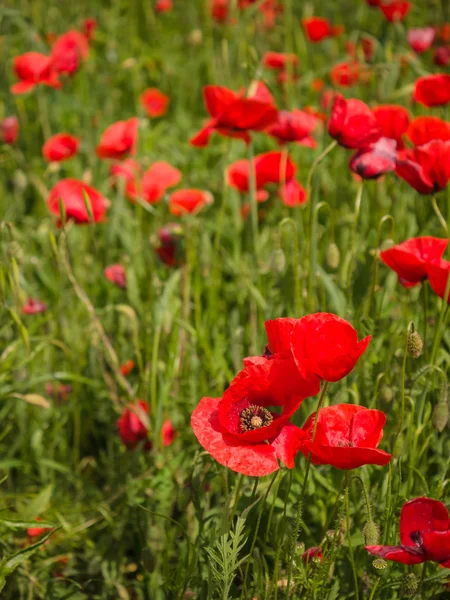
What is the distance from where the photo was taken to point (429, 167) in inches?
56.9

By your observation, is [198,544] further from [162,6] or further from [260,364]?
[162,6]

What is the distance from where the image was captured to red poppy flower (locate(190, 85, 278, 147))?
5.67ft

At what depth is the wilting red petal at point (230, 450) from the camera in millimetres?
1001

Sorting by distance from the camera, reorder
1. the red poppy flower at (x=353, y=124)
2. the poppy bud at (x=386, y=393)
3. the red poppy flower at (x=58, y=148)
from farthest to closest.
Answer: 1. the red poppy flower at (x=58, y=148)
2. the red poppy flower at (x=353, y=124)
3. the poppy bud at (x=386, y=393)

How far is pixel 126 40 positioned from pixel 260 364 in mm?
3806

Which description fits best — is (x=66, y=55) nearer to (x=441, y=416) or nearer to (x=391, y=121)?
(x=391, y=121)

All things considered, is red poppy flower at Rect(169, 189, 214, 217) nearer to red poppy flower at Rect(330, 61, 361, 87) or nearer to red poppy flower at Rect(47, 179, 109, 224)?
red poppy flower at Rect(47, 179, 109, 224)

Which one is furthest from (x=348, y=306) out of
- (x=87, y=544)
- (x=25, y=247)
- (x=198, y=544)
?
(x=25, y=247)

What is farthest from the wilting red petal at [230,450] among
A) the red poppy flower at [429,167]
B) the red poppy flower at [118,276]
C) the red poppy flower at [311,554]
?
the red poppy flower at [118,276]

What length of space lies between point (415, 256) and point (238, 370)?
58 cm

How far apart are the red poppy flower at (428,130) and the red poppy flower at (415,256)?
31cm

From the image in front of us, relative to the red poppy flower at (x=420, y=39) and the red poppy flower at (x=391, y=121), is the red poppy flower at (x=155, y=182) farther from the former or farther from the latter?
the red poppy flower at (x=420, y=39)

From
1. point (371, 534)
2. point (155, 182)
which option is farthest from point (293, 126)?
point (371, 534)

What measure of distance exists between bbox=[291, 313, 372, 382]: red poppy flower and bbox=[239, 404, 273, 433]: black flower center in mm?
167
